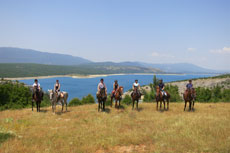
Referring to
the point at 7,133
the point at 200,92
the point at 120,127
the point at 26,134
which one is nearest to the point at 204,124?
the point at 120,127

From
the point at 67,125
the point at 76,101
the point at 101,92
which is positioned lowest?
the point at 76,101

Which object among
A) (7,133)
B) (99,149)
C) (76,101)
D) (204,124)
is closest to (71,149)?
(99,149)

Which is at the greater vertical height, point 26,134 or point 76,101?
point 26,134

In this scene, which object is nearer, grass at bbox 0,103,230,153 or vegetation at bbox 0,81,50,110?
grass at bbox 0,103,230,153

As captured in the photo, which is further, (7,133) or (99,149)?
(7,133)

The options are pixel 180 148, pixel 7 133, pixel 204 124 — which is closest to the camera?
pixel 180 148

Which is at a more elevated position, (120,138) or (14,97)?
(120,138)

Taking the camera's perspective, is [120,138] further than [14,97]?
No

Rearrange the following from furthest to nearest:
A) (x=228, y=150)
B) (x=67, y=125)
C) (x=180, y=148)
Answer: (x=67, y=125), (x=180, y=148), (x=228, y=150)

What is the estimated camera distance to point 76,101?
3878 cm

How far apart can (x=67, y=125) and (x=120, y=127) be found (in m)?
4.05

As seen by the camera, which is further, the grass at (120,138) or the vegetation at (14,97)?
the vegetation at (14,97)

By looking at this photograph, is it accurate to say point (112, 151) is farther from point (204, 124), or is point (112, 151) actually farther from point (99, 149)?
point (204, 124)

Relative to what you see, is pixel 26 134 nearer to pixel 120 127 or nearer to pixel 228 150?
pixel 120 127
